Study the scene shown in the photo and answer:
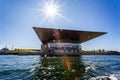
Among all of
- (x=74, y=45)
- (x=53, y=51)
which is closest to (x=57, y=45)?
(x=53, y=51)

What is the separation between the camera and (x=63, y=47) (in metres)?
62.7

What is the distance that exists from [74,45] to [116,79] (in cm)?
5468

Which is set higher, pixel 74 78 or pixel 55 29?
pixel 55 29

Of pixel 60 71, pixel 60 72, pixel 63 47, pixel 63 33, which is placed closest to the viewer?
pixel 60 72

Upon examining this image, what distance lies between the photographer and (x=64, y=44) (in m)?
63.2

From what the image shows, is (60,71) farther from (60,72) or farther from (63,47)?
(63,47)

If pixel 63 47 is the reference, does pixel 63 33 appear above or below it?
above

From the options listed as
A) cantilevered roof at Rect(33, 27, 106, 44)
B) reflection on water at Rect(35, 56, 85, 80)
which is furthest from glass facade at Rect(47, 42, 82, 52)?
reflection on water at Rect(35, 56, 85, 80)

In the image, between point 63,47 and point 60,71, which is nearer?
point 60,71

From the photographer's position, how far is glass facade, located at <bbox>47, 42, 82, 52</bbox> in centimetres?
6182

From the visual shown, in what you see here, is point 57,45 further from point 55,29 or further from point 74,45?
point 55,29

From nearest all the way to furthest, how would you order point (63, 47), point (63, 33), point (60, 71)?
point (60, 71)
point (63, 33)
point (63, 47)

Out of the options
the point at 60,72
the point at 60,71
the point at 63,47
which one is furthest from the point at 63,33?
the point at 60,72

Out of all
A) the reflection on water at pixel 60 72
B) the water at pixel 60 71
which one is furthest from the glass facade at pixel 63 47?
the reflection on water at pixel 60 72
